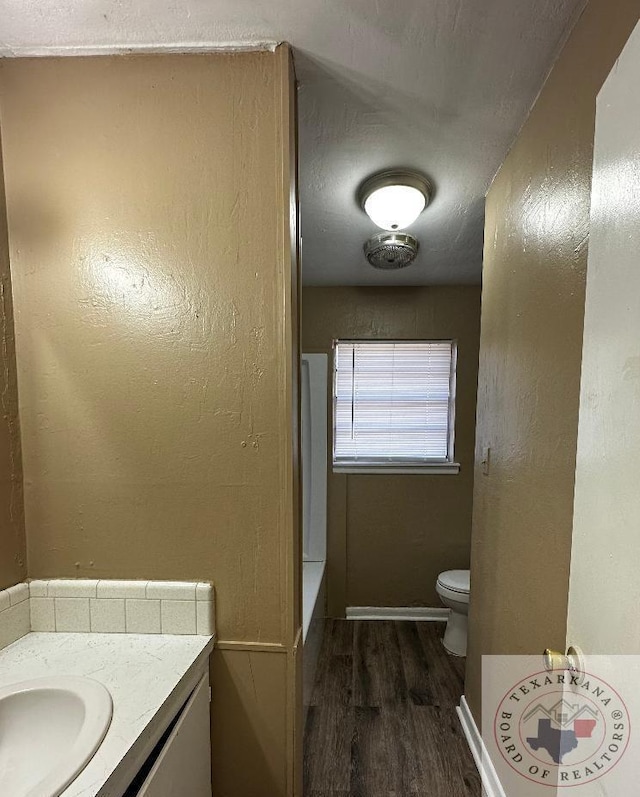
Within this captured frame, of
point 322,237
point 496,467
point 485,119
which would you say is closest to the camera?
point 485,119

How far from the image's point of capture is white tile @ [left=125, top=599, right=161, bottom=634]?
114 cm

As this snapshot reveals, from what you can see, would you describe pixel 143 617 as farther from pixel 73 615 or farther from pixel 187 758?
pixel 187 758

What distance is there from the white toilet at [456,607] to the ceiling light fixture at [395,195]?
2067 mm

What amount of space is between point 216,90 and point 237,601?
1.44 m

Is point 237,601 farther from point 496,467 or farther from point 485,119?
point 485,119

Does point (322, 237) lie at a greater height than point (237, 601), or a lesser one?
greater

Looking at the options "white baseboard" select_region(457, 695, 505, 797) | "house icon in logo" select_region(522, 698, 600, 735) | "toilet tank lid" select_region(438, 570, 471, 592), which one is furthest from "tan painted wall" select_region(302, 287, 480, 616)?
"house icon in logo" select_region(522, 698, 600, 735)

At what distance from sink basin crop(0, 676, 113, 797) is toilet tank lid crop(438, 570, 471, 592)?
203 centimetres

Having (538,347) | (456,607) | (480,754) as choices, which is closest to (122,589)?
(538,347)

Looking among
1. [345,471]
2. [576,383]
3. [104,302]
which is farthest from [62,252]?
[345,471]

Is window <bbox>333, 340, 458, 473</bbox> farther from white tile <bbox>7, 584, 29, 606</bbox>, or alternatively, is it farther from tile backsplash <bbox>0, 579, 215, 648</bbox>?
white tile <bbox>7, 584, 29, 606</bbox>

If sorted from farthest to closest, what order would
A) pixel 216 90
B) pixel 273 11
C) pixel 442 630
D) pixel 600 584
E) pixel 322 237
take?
pixel 442 630 < pixel 322 237 < pixel 216 90 < pixel 273 11 < pixel 600 584

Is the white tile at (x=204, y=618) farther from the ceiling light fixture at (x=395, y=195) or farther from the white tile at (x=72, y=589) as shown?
the ceiling light fixture at (x=395, y=195)

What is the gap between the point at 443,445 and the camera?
283 centimetres
